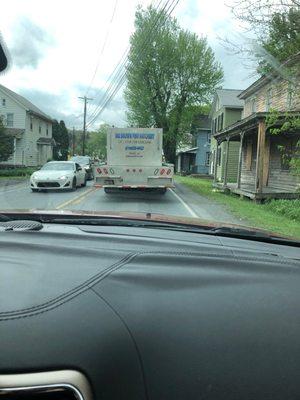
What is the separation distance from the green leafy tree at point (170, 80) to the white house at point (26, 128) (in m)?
23.9

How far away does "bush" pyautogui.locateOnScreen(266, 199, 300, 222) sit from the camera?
15.2 meters

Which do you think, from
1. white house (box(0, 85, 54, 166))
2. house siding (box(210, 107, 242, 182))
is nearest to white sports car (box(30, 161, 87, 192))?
white house (box(0, 85, 54, 166))

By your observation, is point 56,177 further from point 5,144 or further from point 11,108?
point 11,108

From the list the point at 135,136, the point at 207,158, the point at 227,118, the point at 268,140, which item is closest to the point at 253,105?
the point at 268,140

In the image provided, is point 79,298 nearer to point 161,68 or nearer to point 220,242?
point 220,242

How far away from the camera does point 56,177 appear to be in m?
21.6

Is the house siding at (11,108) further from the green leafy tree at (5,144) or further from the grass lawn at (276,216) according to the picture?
the grass lawn at (276,216)

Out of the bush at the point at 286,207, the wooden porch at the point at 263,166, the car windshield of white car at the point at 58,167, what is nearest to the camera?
the bush at the point at 286,207

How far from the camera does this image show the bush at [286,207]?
1522cm

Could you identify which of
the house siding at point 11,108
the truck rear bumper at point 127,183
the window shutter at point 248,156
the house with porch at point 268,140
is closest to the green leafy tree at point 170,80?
the house with porch at point 268,140

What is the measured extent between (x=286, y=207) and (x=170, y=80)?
1487 inches

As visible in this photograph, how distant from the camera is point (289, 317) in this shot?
1689mm

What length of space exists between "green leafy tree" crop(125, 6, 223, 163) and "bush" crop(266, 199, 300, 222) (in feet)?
107

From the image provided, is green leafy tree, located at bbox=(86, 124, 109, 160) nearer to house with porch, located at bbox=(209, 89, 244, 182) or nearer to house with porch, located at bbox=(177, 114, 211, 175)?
house with porch, located at bbox=(177, 114, 211, 175)
